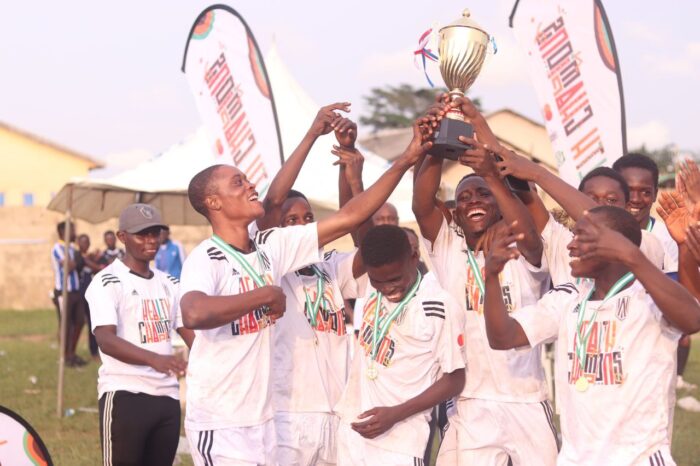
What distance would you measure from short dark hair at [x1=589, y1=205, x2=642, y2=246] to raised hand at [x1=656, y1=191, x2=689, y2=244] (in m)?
0.38

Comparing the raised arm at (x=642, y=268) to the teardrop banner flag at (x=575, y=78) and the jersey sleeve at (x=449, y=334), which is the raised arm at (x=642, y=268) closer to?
the jersey sleeve at (x=449, y=334)

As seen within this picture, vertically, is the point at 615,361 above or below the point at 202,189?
below

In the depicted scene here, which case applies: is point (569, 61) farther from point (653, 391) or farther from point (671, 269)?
point (653, 391)

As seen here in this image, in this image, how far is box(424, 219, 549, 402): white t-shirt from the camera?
17.2 ft

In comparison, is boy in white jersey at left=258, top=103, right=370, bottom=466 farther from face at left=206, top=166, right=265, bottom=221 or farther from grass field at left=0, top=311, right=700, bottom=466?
grass field at left=0, top=311, right=700, bottom=466

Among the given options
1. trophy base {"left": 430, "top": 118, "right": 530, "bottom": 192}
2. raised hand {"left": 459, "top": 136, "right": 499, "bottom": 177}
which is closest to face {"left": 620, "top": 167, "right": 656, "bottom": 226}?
trophy base {"left": 430, "top": 118, "right": 530, "bottom": 192}

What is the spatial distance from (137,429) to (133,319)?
75 cm

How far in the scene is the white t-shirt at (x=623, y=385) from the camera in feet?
13.9

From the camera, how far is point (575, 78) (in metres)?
9.11

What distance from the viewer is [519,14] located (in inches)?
376

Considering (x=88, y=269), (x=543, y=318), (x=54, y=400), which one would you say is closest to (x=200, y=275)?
(x=543, y=318)

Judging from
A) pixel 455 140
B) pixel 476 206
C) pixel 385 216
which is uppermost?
pixel 385 216

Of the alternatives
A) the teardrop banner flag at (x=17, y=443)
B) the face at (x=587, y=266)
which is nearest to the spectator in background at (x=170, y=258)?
the teardrop banner flag at (x=17, y=443)

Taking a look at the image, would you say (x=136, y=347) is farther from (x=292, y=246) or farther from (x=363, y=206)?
(x=363, y=206)
